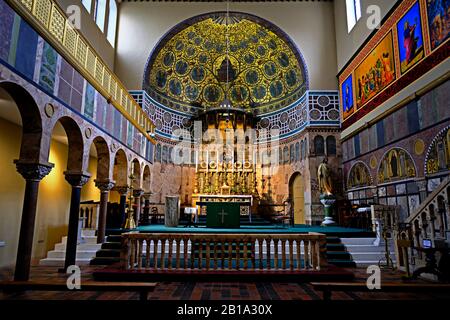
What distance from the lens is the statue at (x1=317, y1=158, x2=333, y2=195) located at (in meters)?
12.9

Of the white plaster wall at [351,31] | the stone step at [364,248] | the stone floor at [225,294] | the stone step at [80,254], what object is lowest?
the stone floor at [225,294]

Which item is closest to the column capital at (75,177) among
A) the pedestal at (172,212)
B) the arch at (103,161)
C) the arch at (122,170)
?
the arch at (103,161)

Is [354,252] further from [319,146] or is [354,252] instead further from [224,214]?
[319,146]

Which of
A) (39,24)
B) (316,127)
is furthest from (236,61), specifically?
(39,24)

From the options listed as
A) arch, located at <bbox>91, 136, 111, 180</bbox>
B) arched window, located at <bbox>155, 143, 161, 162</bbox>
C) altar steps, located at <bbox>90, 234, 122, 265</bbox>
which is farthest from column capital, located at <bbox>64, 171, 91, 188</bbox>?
arched window, located at <bbox>155, 143, 161, 162</bbox>

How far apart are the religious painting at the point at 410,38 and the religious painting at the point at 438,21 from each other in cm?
44

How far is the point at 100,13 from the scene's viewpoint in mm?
13695

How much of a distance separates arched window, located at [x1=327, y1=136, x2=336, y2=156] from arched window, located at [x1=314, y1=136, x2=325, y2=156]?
0.28 meters

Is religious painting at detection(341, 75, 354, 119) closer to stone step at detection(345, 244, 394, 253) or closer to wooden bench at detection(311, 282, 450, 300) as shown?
stone step at detection(345, 244, 394, 253)

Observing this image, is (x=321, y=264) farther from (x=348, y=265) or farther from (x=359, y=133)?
(x=359, y=133)

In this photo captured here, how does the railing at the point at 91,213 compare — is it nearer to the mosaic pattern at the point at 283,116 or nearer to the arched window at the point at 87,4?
the mosaic pattern at the point at 283,116

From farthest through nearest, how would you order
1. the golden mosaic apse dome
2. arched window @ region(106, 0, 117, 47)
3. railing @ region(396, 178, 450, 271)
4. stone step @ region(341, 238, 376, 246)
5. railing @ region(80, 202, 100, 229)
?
1. the golden mosaic apse dome
2. arched window @ region(106, 0, 117, 47)
3. railing @ region(80, 202, 100, 229)
4. stone step @ region(341, 238, 376, 246)
5. railing @ region(396, 178, 450, 271)

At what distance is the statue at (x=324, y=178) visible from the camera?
1290 cm

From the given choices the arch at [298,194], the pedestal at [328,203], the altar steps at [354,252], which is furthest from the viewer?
the arch at [298,194]
